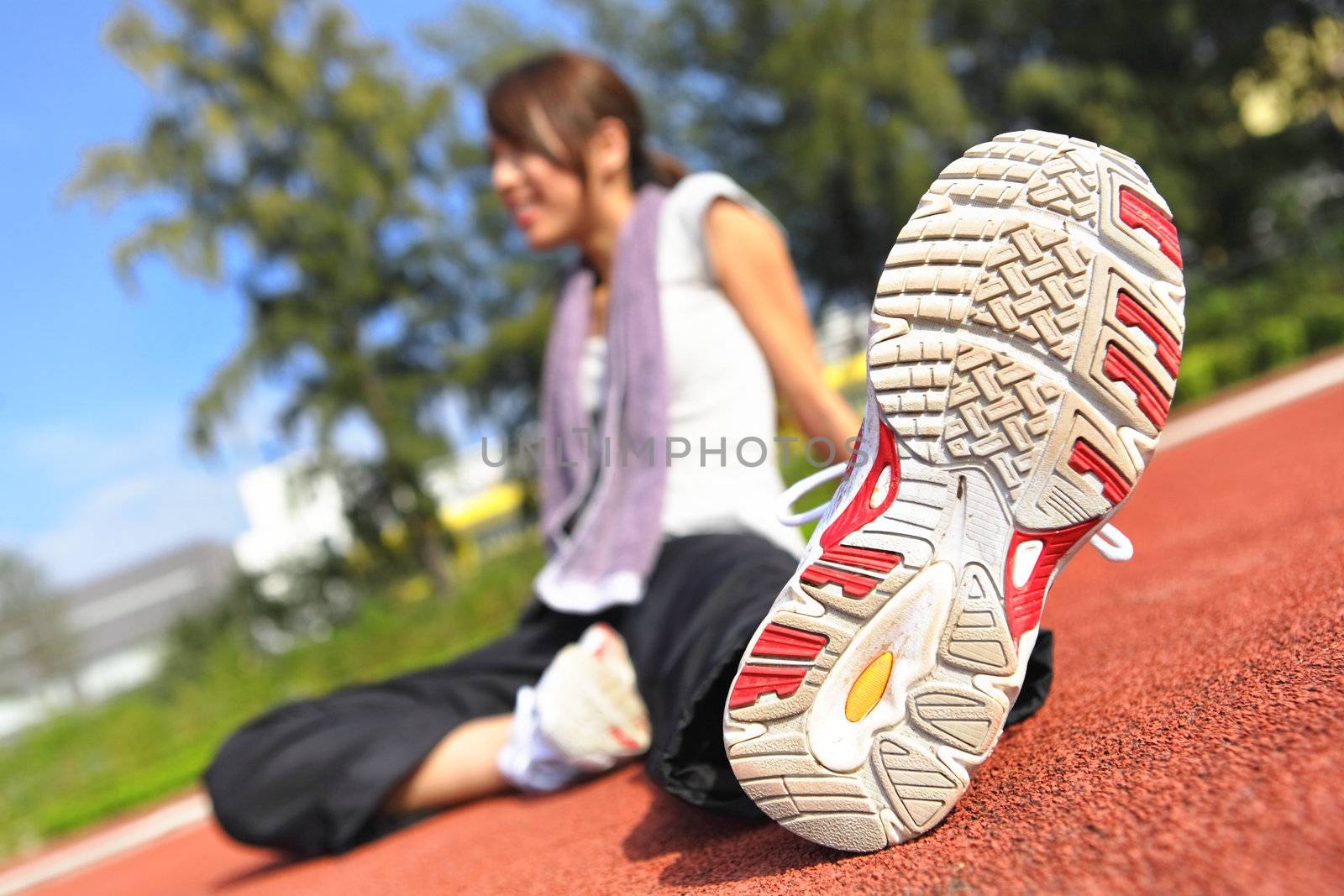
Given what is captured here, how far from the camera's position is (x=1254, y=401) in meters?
6.85

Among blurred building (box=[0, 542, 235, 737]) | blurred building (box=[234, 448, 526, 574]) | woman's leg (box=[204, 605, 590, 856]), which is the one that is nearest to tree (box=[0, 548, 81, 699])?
blurred building (box=[0, 542, 235, 737])

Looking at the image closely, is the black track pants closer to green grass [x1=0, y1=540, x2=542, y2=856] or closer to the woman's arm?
the woman's arm

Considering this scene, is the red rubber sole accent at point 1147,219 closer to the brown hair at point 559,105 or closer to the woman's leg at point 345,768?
the woman's leg at point 345,768

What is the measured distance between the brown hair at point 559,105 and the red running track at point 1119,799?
128 centimetres

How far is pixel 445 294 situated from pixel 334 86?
295 cm

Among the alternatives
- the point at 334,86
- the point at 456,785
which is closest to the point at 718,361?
the point at 456,785

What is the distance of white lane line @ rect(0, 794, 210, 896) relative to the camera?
3.87 metres

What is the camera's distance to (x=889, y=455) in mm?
1004

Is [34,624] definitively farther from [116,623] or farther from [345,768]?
[345,768]

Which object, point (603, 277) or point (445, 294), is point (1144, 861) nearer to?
point (603, 277)

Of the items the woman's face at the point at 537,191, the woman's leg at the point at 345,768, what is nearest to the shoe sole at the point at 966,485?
the woman's leg at the point at 345,768

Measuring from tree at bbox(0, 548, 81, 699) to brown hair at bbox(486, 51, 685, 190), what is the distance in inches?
1021

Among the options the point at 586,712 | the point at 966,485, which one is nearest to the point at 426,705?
the point at 586,712

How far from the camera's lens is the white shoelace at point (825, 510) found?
1.08m
